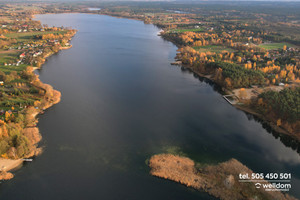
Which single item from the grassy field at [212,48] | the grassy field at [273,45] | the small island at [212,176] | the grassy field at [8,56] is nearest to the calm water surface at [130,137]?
the small island at [212,176]

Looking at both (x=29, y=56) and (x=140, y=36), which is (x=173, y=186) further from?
(x=140, y=36)

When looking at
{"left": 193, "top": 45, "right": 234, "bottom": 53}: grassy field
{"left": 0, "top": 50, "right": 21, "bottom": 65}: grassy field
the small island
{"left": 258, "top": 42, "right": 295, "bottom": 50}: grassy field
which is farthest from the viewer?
{"left": 258, "top": 42, "right": 295, "bottom": 50}: grassy field

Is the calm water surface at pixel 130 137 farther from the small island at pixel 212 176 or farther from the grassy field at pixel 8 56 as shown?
the grassy field at pixel 8 56

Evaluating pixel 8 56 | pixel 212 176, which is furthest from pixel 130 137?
pixel 8 56

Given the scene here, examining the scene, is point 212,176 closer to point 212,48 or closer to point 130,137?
point 130,137

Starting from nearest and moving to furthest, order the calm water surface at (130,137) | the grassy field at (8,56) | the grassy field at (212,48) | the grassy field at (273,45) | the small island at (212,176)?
the small island at (212,176) < the calm water surface at (130,137) < the grassy field at (8,56) < the grassy field at (212,48) < the grassy field at (273,45)

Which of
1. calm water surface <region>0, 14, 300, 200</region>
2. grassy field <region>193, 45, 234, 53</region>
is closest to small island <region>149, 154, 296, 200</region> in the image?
calm water surface <region>0, 14, 300, 200</region>

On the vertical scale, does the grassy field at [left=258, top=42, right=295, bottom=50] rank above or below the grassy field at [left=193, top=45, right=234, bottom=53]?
above

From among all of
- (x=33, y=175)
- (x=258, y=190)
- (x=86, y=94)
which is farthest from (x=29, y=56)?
(x=258, y=190)

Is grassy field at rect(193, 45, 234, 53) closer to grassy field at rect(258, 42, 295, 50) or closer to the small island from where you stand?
grassy field at rect(258, 42, 295, 50)
